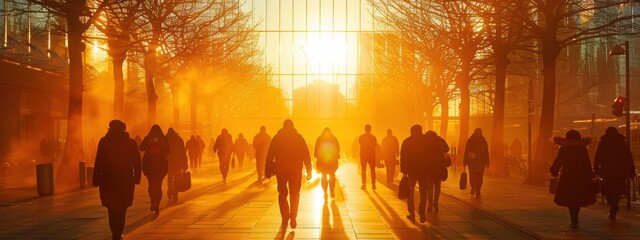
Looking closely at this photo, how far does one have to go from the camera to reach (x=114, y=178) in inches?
460

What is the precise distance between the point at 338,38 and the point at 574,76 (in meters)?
21.7

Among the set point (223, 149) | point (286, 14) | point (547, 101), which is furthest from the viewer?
point (286, 14)

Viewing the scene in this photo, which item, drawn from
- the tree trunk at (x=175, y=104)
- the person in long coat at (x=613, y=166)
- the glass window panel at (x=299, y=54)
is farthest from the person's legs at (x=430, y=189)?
the glass window panel at (x=299, y=54)

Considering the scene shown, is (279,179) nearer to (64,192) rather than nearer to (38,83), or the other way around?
(64,192)

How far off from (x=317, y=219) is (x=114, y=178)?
4.86 meters

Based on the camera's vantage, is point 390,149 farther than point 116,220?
Yes

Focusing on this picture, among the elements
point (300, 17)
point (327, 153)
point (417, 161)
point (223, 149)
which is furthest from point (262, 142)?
point (300, 17)

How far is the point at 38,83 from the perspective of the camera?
37875 millimetres

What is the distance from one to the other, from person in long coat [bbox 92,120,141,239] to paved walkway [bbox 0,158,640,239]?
45.1 inches

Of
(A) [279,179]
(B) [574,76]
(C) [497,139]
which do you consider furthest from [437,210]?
(B) [574,76]

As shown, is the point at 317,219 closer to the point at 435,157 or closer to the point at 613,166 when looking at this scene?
the point at 435,157

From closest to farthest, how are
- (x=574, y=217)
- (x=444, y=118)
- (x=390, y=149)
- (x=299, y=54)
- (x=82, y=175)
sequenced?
(x=574, y=217) < (x=82, y=175) < (x=390, y=149) < (x=444, y=118) < (x=299, y=54)

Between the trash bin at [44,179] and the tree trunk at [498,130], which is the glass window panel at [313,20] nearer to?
the tree trunk at [498,130]

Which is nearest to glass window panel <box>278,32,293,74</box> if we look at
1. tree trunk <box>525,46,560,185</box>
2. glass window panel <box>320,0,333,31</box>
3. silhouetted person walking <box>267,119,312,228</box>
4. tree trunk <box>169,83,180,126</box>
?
glass window panel <box>320,0,333,31</box>
